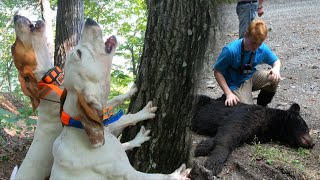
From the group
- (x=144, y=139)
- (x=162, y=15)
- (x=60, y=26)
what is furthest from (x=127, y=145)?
(x=60, y=26)

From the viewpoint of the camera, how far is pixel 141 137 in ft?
10.6

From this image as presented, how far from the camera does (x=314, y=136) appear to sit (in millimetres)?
5215

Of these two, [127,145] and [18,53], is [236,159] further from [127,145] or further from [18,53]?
[18,53]

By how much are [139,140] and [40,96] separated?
0.94 meters

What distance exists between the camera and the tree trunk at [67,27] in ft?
24.7

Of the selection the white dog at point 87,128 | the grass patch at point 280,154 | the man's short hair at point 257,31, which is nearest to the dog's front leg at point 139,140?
the white dog at point 87,128

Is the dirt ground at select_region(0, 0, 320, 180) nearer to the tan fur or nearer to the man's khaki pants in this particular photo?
the man's khaki pants

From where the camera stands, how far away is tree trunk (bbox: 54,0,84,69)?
754cm

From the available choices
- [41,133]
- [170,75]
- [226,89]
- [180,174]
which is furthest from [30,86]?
[226,89]

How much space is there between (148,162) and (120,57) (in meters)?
15.0

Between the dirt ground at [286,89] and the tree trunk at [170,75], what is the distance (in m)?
0.64

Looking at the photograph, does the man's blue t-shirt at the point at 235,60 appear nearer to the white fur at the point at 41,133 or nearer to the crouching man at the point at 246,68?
the crouching man at the point at 246,68

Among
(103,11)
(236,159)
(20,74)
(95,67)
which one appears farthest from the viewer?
(103,11)

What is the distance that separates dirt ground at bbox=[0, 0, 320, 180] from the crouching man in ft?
0.76
